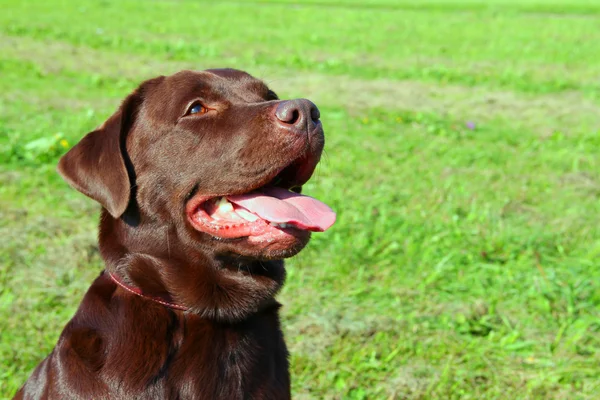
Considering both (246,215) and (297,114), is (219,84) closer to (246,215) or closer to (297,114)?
(297,114)

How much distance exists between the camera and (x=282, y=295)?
4.68m

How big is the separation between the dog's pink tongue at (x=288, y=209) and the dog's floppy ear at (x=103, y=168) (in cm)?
45

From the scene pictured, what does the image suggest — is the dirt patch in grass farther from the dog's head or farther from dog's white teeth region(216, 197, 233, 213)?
dog's white teeth region(216, 197, 233, 213)

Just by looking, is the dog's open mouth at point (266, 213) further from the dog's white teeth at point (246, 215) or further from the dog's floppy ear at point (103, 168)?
the dog's floppy ear at point (103, 168)

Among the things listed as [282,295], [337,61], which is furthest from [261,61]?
[282,295]

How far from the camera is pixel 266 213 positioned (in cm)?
266

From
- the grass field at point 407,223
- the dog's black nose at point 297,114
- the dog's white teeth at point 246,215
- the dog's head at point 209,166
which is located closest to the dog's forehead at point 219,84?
the dog's head at point 209,166

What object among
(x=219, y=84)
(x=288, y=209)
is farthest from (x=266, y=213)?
(x=219, y=84)

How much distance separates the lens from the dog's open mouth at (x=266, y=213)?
2.61 m

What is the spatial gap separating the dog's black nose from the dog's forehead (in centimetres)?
42

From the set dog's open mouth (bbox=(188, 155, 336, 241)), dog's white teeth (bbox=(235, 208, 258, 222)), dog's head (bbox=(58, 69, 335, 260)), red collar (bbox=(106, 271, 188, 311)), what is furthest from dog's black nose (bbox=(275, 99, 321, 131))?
red collar (bbox=(106, 271, 188, 311))

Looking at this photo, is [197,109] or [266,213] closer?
[266,213]

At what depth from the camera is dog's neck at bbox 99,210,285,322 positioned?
273 cm

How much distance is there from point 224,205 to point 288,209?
0.30 meters
